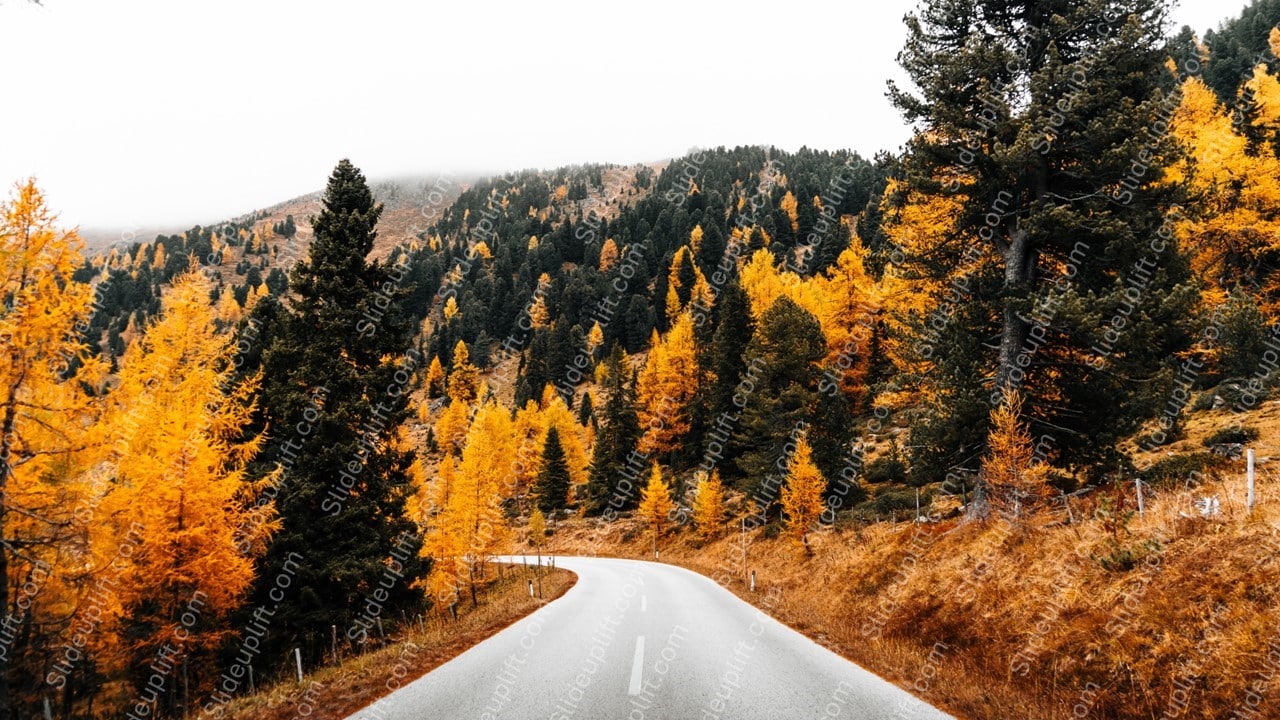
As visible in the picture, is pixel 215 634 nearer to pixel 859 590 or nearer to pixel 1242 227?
pixel 859 590

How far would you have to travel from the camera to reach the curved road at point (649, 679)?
6.22 metres

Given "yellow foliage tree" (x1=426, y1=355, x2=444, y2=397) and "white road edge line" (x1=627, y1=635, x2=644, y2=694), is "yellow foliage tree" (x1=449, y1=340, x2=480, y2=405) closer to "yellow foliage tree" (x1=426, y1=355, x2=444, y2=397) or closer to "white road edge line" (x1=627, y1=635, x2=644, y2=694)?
"yellow foliage tree" (x1=426, y1=355, x2=444, y2=397)

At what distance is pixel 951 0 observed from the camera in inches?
519

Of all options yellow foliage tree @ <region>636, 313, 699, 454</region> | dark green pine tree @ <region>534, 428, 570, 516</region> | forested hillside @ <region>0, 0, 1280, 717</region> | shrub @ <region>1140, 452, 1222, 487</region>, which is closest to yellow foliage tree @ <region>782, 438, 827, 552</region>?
forested hillside @ <region>0, 0, 1280, 717</region>

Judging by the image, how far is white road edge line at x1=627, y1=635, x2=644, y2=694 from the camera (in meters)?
7.10

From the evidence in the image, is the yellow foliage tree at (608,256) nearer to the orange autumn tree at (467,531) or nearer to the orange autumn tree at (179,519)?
Answer: the orange autumn tree at (467,531)

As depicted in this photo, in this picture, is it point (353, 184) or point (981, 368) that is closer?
point (981, 368)

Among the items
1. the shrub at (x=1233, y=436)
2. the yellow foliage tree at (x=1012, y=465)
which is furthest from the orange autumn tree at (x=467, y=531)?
the shrub at (x=1233, y=436)

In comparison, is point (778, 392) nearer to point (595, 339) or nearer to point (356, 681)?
point (356, 681)

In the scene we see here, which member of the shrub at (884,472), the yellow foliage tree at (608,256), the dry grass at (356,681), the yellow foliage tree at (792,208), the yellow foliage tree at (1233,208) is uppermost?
the yellow foliage tree at (792,208)

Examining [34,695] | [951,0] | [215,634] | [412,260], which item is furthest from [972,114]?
[412,260]

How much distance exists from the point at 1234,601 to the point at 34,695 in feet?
82.0

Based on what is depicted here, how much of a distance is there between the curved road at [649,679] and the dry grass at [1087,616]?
3.35ft

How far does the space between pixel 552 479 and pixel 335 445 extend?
40.2 meters
